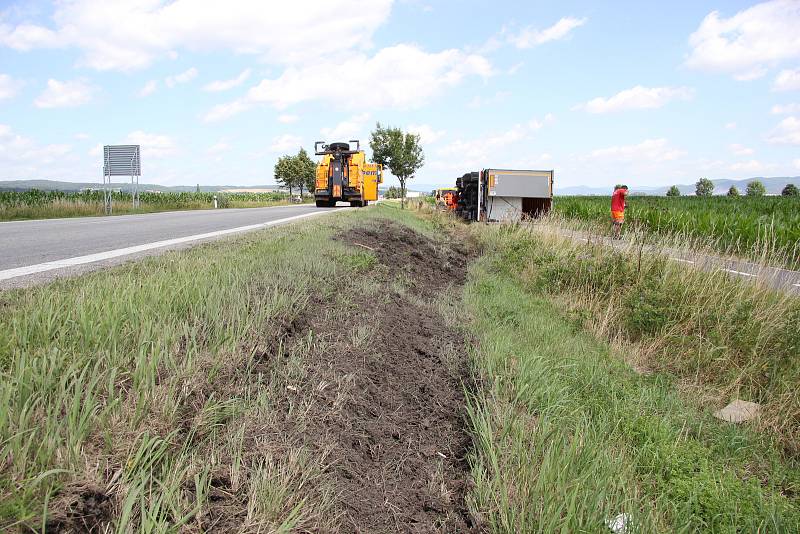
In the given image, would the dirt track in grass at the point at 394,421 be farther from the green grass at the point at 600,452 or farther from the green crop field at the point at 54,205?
the green crop field at the point at 54,205

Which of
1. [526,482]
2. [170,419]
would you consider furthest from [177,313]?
[526,482]

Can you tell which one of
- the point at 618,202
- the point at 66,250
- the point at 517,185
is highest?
the point at 517,185

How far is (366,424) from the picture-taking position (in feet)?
8.96

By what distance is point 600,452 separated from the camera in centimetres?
260

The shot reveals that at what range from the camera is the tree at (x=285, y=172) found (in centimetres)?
7338

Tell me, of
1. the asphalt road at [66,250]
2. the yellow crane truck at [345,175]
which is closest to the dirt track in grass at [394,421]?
the asphalt road at [66,250]

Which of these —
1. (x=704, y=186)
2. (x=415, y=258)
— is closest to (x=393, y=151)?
(x=415, y=258)

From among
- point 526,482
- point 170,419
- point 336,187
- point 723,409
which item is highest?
point 336,187

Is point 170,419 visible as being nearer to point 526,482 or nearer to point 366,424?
point 366,424

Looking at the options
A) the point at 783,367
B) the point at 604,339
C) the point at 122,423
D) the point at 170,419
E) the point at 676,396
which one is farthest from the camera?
the point at 604,339

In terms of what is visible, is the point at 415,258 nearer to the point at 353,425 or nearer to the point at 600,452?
the point at 353,425

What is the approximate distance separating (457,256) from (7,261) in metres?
7.72

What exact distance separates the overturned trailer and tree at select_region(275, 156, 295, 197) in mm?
54530

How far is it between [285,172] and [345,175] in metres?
49.8
